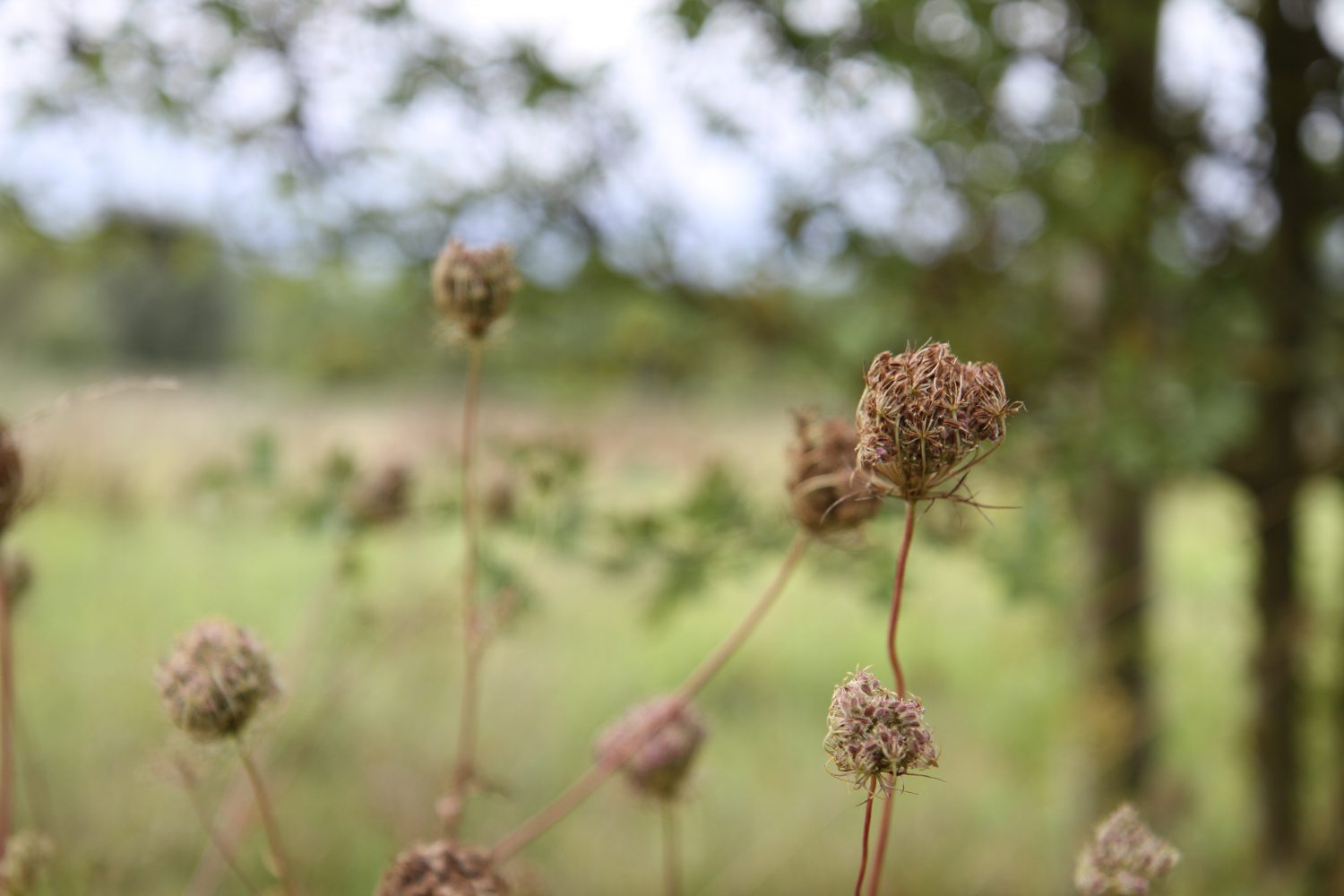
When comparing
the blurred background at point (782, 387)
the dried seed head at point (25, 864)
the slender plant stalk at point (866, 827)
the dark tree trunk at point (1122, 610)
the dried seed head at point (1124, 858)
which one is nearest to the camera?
the slender plant stalk at point (866, 827)

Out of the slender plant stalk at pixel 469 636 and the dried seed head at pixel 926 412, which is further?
the slender plant stalk at pixel 469 636

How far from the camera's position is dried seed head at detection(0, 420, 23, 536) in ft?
2.02

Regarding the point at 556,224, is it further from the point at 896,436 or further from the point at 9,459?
the point at 896,436

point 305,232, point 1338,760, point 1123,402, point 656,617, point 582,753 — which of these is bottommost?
point 582,753

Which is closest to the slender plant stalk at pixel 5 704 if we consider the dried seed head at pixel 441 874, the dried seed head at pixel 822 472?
the dried seed head at pixel 441 874

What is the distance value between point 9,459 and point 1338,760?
2743 mm

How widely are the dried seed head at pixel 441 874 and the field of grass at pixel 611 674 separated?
15 cm

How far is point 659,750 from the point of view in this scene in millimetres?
774

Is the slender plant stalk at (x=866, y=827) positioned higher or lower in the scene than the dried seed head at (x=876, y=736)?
lower

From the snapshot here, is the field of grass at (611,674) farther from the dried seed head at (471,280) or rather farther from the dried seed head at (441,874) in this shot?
the dried seed head at (471,280)

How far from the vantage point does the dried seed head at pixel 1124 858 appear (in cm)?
54

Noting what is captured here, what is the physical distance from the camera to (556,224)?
193 centimetres

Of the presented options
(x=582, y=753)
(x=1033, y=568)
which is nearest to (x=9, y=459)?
(x=1033, y=568)

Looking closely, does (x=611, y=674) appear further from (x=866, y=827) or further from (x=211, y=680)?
(x=866, y=827)
